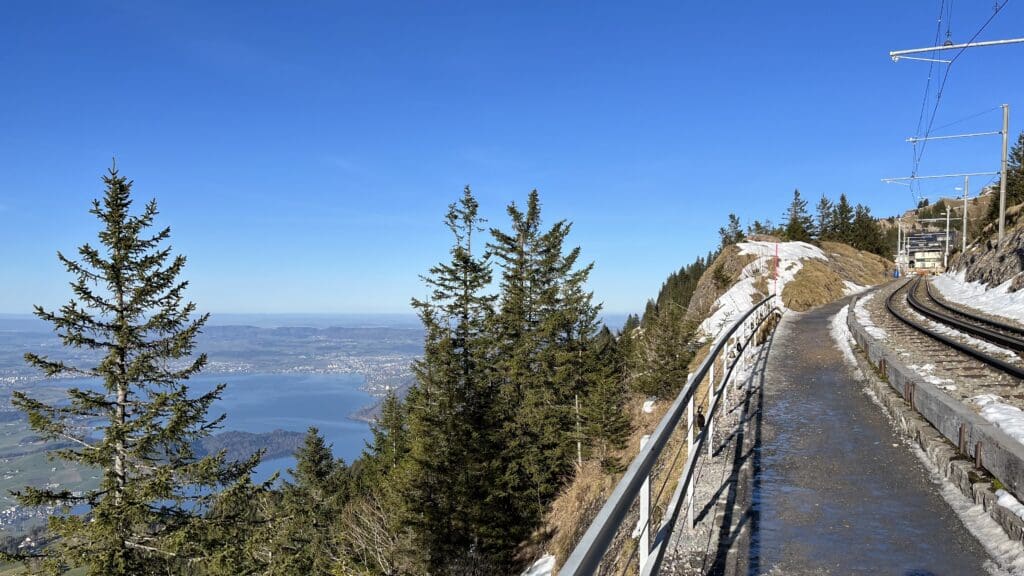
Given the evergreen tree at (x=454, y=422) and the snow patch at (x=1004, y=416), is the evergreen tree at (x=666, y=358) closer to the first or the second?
the evergreen tree at (x=454, y=422)

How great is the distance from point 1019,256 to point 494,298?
79.9 feet

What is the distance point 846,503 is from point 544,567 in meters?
17.4

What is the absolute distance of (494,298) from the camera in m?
31.3

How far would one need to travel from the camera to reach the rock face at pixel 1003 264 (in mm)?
21625

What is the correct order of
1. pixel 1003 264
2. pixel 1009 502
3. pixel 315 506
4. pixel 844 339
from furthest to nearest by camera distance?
pixel 315 506 < pixel 1003 264 < pixel 844 339 < pixel 1009 502

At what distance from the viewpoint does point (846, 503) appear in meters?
4.71

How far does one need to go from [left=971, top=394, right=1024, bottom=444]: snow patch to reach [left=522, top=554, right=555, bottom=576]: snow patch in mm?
14981

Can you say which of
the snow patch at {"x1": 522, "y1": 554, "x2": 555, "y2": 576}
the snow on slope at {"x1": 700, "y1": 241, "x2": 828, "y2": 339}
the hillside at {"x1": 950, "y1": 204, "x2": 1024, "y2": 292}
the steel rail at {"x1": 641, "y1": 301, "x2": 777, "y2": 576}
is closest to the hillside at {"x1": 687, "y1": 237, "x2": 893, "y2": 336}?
the snow on slope at {"x1": 700, "y1": 241, "x2": 828, "y2": 339}

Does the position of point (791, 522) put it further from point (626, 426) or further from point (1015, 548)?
point (626, 426)

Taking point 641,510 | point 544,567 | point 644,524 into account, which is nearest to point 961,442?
point 644,524

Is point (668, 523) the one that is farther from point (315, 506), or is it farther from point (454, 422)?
point (315, 506)

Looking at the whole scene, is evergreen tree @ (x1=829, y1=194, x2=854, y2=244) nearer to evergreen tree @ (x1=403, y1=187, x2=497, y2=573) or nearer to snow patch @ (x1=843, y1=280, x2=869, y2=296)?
snow patch @ (x1=843, y1=280, x2=869, y2=296)

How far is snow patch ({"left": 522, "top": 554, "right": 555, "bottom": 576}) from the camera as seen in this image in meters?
18.5

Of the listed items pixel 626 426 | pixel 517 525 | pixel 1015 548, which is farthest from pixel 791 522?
pixel 517 525
